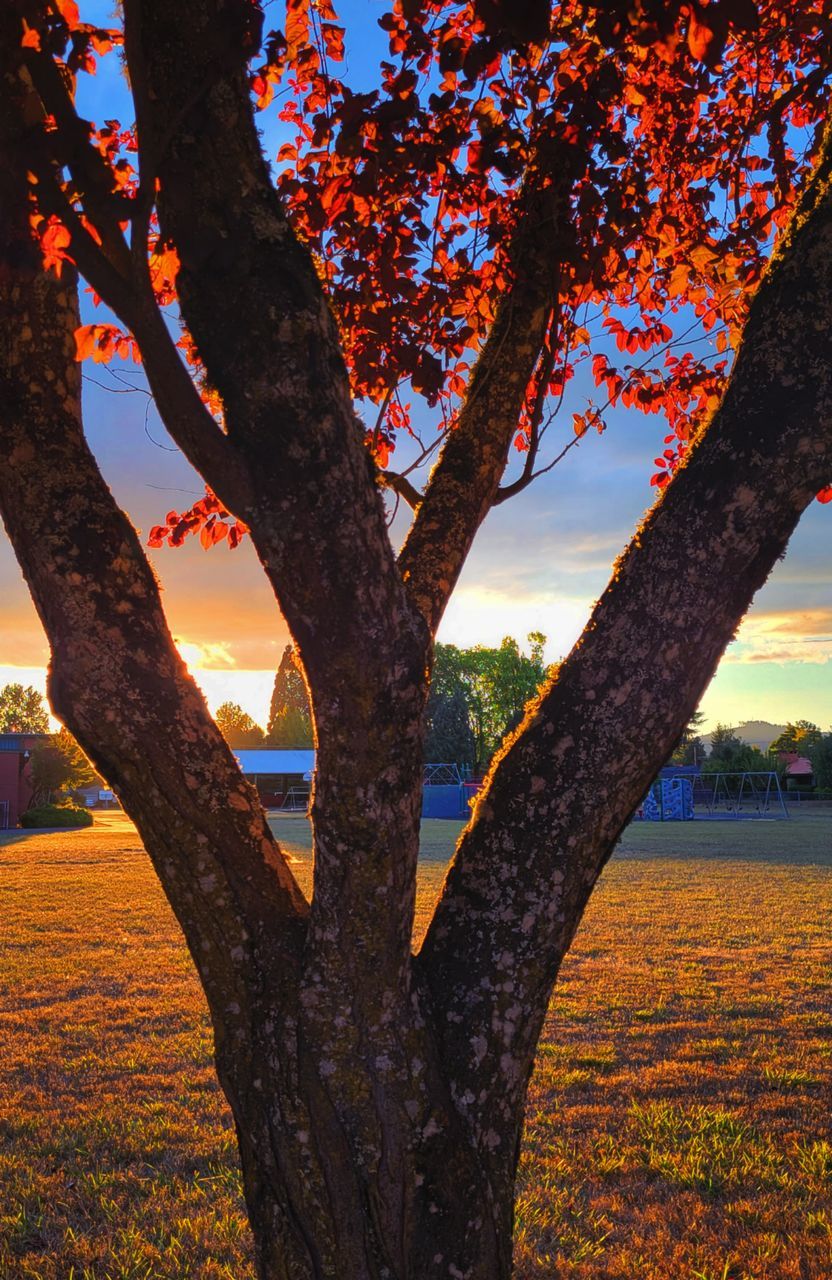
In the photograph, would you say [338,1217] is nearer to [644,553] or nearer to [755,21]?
[644,553]

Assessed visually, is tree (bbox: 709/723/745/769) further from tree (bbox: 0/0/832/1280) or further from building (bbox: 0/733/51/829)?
tree (bbox: 0/0/832/1280)

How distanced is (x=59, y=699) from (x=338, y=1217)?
149 centimetres

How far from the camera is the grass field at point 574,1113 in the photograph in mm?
4156

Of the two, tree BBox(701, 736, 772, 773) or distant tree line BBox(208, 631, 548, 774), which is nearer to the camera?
tree BBox(701, 736, 772, 773)

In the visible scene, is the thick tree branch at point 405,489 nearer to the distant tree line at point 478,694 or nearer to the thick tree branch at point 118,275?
the thick tree branch at point 118,275

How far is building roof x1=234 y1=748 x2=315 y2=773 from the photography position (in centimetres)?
6103

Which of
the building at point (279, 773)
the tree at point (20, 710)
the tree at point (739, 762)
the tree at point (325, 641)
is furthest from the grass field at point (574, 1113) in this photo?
the tree at point (20, 710)

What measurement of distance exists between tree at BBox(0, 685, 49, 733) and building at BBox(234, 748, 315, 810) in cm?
6309

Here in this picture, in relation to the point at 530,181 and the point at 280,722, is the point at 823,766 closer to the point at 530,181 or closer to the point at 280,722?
the point at 280,722

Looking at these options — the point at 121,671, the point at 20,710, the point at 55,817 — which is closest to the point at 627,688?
the point at 121,671

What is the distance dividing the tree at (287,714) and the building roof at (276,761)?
38.2ft

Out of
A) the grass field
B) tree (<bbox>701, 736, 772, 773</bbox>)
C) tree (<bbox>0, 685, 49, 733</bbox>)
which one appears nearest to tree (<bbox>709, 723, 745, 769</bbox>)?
tree (<bbox>701, 736, 772, 773</bbox>)

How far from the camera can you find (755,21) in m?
2.25

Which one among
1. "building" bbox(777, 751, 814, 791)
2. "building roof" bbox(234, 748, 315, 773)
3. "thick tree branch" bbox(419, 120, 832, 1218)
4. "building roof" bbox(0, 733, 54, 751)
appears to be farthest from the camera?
"building roof" bbox(234, 748, 315, 773)
